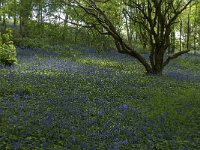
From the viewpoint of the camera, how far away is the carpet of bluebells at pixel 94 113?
25.0 ft

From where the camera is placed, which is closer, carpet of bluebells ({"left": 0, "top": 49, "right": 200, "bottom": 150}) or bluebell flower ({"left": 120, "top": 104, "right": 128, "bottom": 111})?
carpet of bluebells ({"left": 0, "top": 49, "right": 200, "bottom": 150})

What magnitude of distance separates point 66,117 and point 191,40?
4920 cm

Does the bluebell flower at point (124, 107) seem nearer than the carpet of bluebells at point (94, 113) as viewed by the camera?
No

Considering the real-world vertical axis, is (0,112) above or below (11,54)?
below

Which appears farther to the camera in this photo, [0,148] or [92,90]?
[92,90]

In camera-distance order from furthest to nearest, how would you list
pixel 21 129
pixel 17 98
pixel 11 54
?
pixel 11 54
pixel 17 98
pixel 21 129

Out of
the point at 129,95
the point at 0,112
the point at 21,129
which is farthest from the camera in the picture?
the point at 129,95

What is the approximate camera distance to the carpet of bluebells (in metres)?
7.61

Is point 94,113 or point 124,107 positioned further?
point 124,107

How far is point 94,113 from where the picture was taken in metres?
9.94

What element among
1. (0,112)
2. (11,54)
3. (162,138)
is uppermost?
(11,54)

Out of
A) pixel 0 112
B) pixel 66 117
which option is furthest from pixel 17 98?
pixel 66 117

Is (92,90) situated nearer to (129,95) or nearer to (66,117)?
(129,95)

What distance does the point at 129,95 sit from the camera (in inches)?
516
